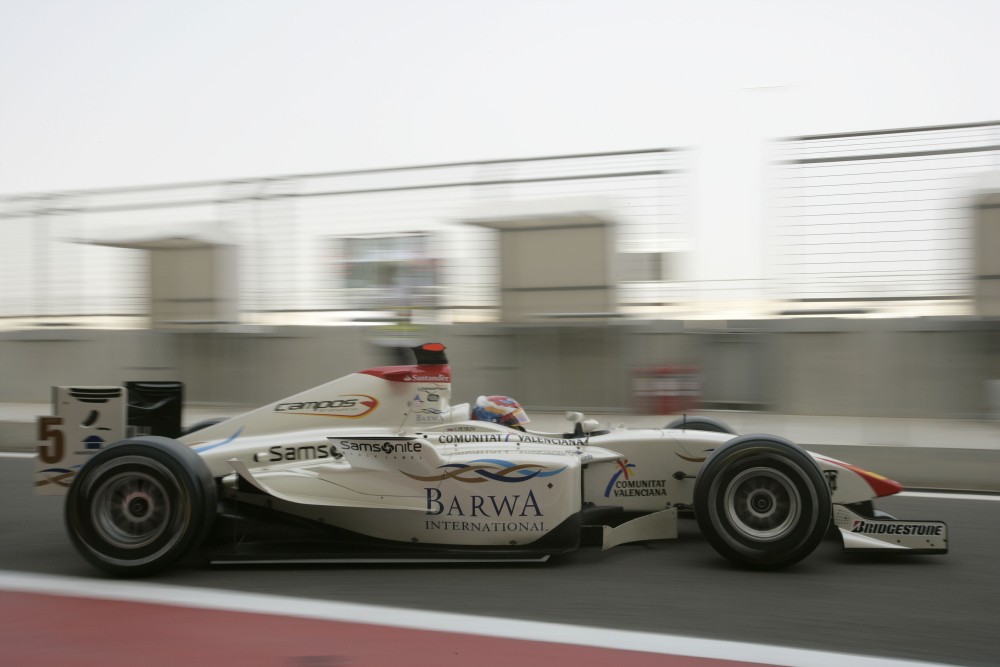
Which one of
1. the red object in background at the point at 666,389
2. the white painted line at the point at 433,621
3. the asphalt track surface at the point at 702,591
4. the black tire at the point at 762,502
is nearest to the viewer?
the white painted line at the point at 433,621

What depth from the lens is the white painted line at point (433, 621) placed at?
9.95 ft

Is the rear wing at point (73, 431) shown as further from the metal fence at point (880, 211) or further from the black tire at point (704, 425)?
the metal fence at point (880, 211)

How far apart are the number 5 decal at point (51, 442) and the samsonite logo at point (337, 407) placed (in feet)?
3.32

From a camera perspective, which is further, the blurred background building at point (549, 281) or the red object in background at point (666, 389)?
the red object in background at point (666, 389)

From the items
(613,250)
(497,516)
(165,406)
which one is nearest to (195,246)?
(613,250)

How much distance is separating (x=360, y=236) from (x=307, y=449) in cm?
519

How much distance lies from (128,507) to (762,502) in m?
2.75

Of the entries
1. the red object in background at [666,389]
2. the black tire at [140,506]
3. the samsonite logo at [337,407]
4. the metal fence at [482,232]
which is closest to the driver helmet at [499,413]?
the samsonite logo at [337,407]

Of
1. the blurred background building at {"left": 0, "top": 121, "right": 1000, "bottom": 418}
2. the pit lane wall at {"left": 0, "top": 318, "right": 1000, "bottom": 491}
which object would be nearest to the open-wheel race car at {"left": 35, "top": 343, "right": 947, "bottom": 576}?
the pit lane wall at {"left": 0, "top": 318, "right": 1000, "bottom": 491}

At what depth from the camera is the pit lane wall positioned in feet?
22.3

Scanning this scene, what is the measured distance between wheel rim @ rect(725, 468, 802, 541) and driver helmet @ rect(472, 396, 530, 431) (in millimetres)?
1235

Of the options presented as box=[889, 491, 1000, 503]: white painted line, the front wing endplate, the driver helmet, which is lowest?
box=[889, 491, 1000, 503]: white painted line

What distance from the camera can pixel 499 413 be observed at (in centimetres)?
491

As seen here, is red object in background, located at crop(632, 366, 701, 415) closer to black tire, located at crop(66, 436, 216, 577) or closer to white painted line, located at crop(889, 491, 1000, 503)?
white painted line, located at crop(889, 491, 1000, 503)
